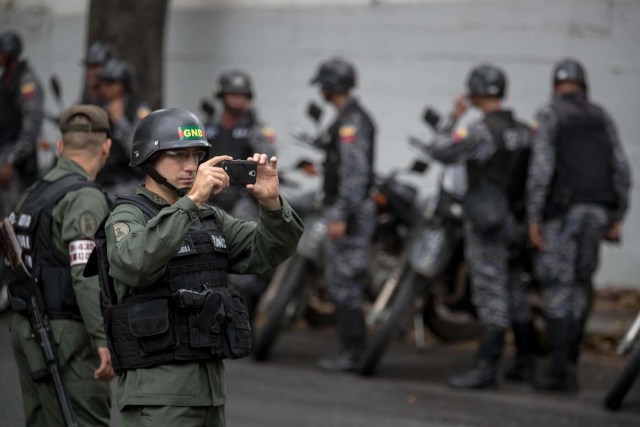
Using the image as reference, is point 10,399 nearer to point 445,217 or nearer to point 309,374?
point 309,374

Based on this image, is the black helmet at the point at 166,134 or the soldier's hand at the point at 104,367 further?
the soldier's hand at the point at 104,367

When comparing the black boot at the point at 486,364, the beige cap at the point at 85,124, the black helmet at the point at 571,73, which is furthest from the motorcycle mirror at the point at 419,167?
the beige cap at the point at 85,124

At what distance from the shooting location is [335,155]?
30.1 feet

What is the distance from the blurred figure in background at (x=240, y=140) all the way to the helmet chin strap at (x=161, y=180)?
4.76m

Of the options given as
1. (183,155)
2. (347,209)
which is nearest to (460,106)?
(347,209)

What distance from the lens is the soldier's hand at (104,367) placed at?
207 inches

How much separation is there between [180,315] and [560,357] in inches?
173

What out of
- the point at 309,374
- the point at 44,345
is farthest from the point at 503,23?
the point at 44,345

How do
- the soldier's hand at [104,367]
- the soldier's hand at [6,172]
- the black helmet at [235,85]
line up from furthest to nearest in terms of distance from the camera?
the soldier's hand at [6,172] < the black helmet at [235,85] < the soldier's hand at [104,367]

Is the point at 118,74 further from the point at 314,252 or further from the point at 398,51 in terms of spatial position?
the point at 398,51

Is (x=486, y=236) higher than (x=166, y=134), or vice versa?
(x=166, y=134)

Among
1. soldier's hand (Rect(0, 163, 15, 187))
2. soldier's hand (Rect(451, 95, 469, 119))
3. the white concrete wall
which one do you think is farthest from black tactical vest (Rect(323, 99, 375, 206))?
soldier's hand (Rect(0, 163, 15, 187))

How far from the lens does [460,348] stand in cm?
990

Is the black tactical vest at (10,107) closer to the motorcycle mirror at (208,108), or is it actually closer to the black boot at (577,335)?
the motorcycle mirror at (208,108)
